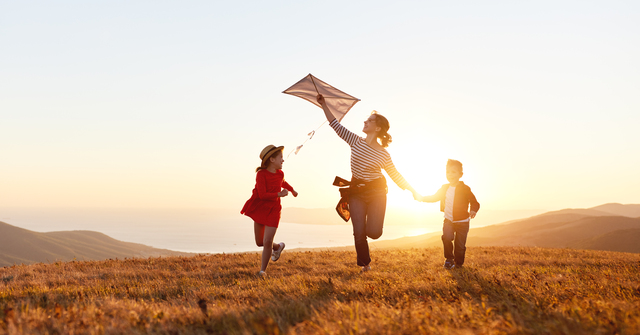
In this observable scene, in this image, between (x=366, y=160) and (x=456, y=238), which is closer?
(x=366, y=160)

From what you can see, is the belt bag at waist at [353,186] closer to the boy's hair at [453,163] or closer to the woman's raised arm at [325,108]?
the woman's raised arm at [325,108]

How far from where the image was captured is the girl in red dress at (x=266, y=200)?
7250mm

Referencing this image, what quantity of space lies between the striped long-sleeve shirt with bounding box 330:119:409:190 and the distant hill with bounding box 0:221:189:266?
397 ft

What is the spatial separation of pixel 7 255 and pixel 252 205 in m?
161

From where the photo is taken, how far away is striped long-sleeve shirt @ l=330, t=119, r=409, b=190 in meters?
7.12

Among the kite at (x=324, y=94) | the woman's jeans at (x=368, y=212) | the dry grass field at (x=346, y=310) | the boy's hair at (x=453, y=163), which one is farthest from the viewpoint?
the boy's hair at (x=453, y=163)

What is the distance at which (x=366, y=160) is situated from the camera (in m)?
7.11

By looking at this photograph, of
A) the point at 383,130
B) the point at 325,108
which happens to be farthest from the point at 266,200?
the point at 383,130

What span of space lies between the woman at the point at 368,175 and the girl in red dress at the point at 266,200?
1.31 meters

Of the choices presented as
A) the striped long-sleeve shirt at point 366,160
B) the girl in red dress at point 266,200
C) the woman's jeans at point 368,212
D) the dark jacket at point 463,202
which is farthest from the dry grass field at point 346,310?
the striped long-sleeve shirt at point 366,160

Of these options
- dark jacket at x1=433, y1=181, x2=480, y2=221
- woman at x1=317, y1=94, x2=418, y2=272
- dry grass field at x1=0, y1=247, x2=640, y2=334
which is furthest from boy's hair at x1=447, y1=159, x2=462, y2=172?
dry grass field at x1=0, y1=247, x2=640, y2=334

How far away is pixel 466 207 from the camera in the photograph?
7.91m

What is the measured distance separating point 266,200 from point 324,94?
8.48ft

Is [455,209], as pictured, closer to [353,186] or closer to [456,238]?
[456,238]
